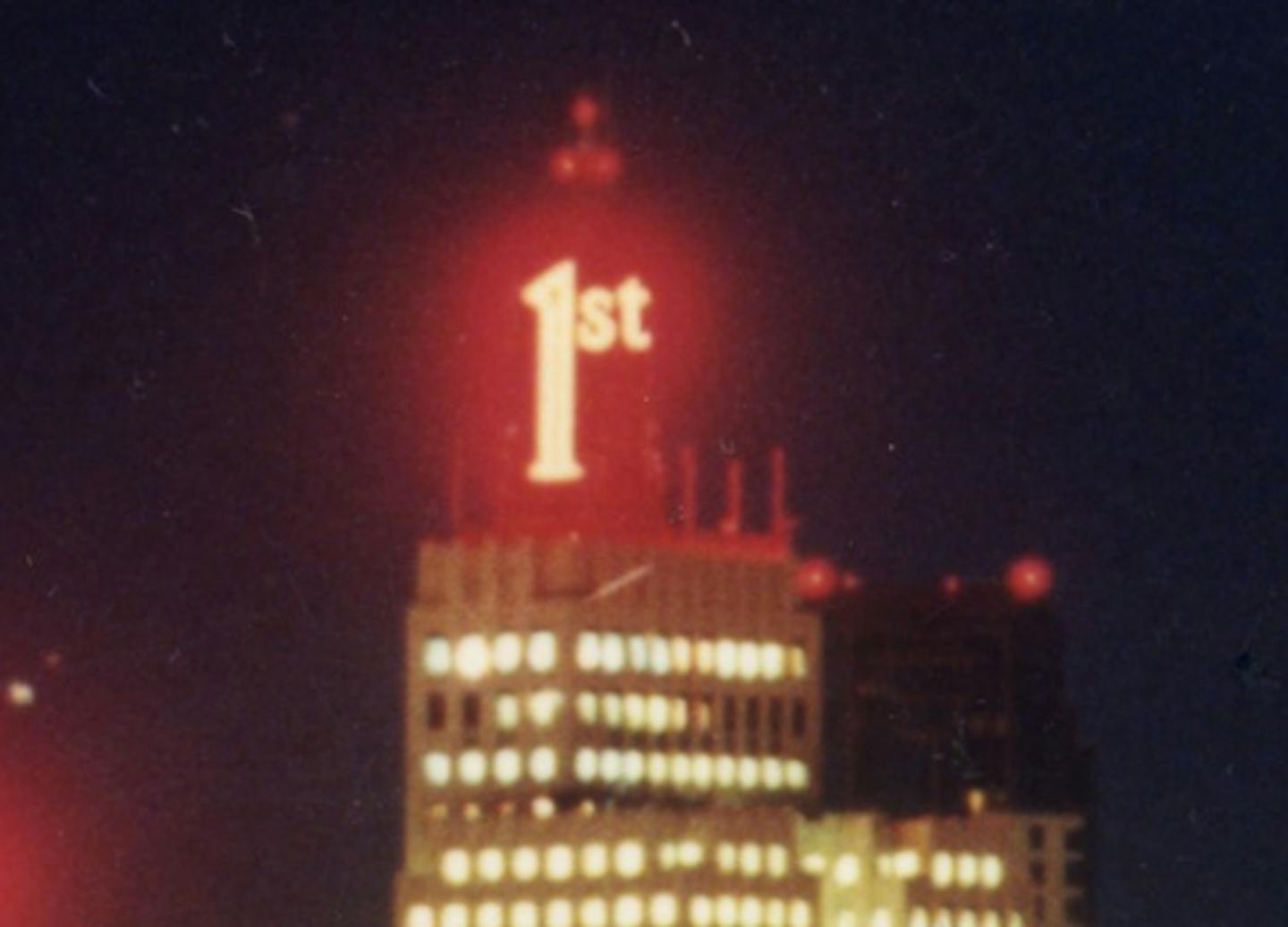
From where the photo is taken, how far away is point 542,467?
155125mm

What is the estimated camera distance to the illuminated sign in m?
154

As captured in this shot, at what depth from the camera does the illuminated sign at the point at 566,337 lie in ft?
504

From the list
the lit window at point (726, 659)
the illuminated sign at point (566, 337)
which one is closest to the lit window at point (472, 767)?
the illuminated sign at point (566, 337)

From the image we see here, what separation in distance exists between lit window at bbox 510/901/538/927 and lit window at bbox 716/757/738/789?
12.8 meters

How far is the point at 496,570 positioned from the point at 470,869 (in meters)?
13.3

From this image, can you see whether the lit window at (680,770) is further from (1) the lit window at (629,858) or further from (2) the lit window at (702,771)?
(1) the lit window at (629,858)

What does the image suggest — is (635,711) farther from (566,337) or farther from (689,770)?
(566,337)

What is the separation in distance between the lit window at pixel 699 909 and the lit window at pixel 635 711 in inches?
316

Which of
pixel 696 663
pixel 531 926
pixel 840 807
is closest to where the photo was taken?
pixel 531 926

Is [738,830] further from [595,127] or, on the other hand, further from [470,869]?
[595,127]

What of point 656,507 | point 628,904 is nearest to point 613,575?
point 656,507

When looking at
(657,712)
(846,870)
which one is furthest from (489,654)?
(846,870)

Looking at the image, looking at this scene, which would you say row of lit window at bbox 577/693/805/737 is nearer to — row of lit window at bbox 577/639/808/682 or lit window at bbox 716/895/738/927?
row of lit window at bbox 577/639/808/682

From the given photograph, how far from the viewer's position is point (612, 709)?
157500 millimetres
